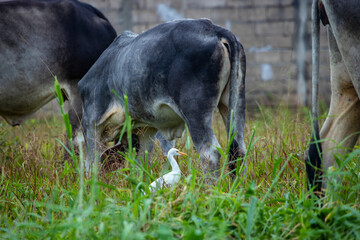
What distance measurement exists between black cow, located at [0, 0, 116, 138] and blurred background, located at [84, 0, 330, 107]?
3533 mm

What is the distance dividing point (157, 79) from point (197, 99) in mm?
364

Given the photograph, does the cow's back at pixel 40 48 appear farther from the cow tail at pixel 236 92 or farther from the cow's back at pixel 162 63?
the cow tail at pixel 236 92

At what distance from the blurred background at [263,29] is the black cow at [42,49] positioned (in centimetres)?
353

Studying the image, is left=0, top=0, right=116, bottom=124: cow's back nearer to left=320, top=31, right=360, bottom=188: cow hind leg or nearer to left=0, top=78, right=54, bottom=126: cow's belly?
left=0, top=78, right=54, bottom=126: cow's belly

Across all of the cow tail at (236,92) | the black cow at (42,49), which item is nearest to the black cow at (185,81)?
the cow tail at (236,92)

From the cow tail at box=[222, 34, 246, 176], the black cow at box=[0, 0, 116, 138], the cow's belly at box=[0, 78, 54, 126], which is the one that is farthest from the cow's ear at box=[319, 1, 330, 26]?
the cow's belly at box=[0, 78, 54, 126]

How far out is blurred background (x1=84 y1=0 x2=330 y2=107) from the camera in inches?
306

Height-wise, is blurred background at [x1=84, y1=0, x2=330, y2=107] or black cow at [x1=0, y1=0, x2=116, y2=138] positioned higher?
black cow at [x1=0, y1=0, x2=116, y2=138]

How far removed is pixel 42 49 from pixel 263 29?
175 inches

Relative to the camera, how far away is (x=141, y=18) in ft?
26.7

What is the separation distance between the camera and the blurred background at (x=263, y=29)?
777 cm

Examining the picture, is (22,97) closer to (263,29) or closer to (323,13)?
(323,13)

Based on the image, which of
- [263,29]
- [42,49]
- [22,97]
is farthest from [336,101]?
[263,29]

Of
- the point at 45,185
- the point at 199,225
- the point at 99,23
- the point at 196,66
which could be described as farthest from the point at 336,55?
the point at 99,23
